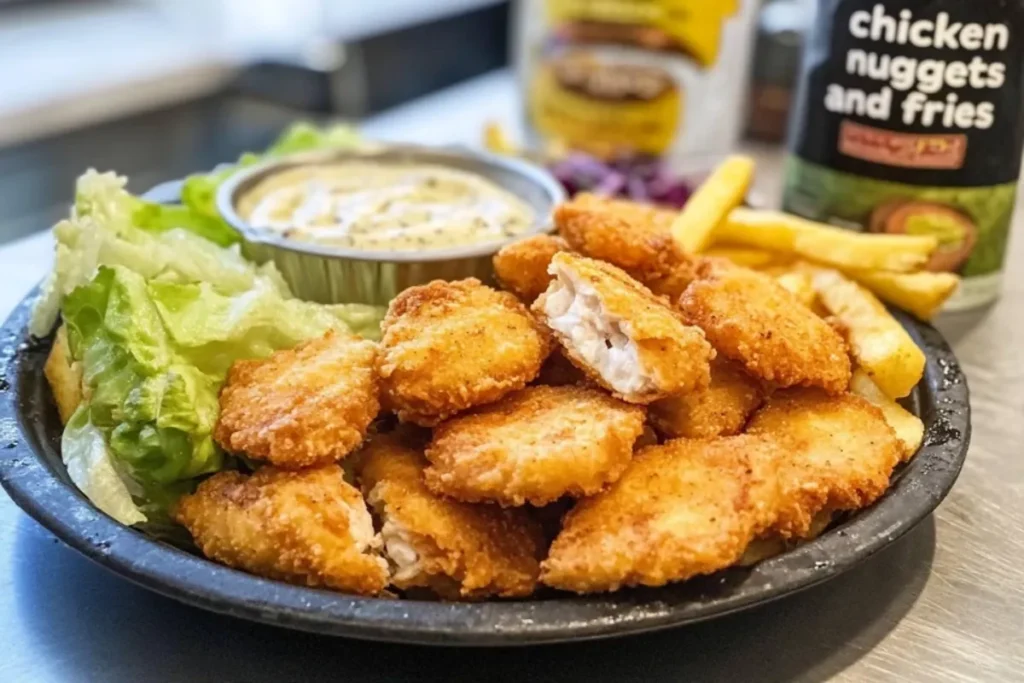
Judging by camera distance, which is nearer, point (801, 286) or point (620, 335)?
point (620, 335)

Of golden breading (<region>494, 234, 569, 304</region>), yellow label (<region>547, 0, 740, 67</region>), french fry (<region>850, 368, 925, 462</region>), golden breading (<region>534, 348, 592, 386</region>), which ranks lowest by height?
french fry (<region>850, 368, 925, 462</region>)

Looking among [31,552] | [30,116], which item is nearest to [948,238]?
[31,552]

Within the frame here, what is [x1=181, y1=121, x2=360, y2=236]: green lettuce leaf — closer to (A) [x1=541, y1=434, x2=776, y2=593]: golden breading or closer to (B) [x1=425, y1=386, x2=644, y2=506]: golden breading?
(B) [x1=425, y1=386, x2=644, y2=506]: golden breading

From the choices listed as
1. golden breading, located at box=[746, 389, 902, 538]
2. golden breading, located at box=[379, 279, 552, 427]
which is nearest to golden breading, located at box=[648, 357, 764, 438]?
golden breading, located at box=[746, 389, 902, 538]

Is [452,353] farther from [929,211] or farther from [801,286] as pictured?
[929,211]

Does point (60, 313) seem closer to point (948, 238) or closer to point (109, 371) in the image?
point (109, 371)

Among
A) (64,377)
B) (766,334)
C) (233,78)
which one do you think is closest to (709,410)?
(766,334)
